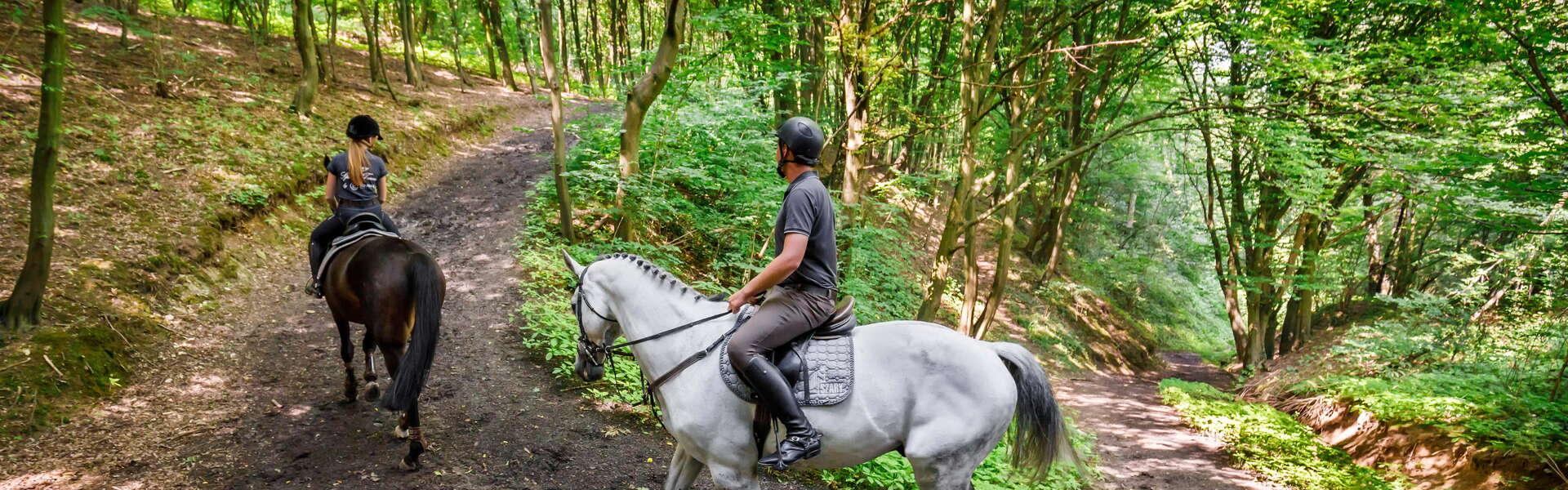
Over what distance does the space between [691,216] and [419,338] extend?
6013 millimetres

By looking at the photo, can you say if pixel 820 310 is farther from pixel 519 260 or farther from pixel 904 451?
pixel 519 260

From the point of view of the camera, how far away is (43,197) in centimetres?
525

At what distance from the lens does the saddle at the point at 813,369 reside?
3373 millimetres

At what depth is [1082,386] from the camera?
1362cm

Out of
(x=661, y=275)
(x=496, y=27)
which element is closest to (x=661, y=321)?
(x=661, y=275)

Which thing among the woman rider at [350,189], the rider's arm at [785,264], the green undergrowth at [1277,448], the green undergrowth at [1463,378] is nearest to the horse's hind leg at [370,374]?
the woman rider at [350,189]

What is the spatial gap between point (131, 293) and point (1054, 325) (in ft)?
54.7

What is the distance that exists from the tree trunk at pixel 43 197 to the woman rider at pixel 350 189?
1.99 meters

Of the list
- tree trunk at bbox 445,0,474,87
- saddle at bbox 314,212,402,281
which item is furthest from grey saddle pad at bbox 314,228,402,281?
tree trunk at bbox 445,0,474,87

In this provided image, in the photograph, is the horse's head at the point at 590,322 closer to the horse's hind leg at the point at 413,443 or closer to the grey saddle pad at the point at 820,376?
the grey saddle pad at the point at 820,376

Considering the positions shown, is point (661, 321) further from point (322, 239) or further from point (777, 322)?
point (322, 239)

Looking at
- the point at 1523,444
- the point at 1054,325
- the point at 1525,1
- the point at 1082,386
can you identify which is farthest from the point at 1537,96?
the point at 1054,325

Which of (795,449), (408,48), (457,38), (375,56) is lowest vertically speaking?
(795,449)

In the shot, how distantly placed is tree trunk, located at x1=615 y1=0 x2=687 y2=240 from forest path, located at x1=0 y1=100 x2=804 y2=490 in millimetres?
1784
